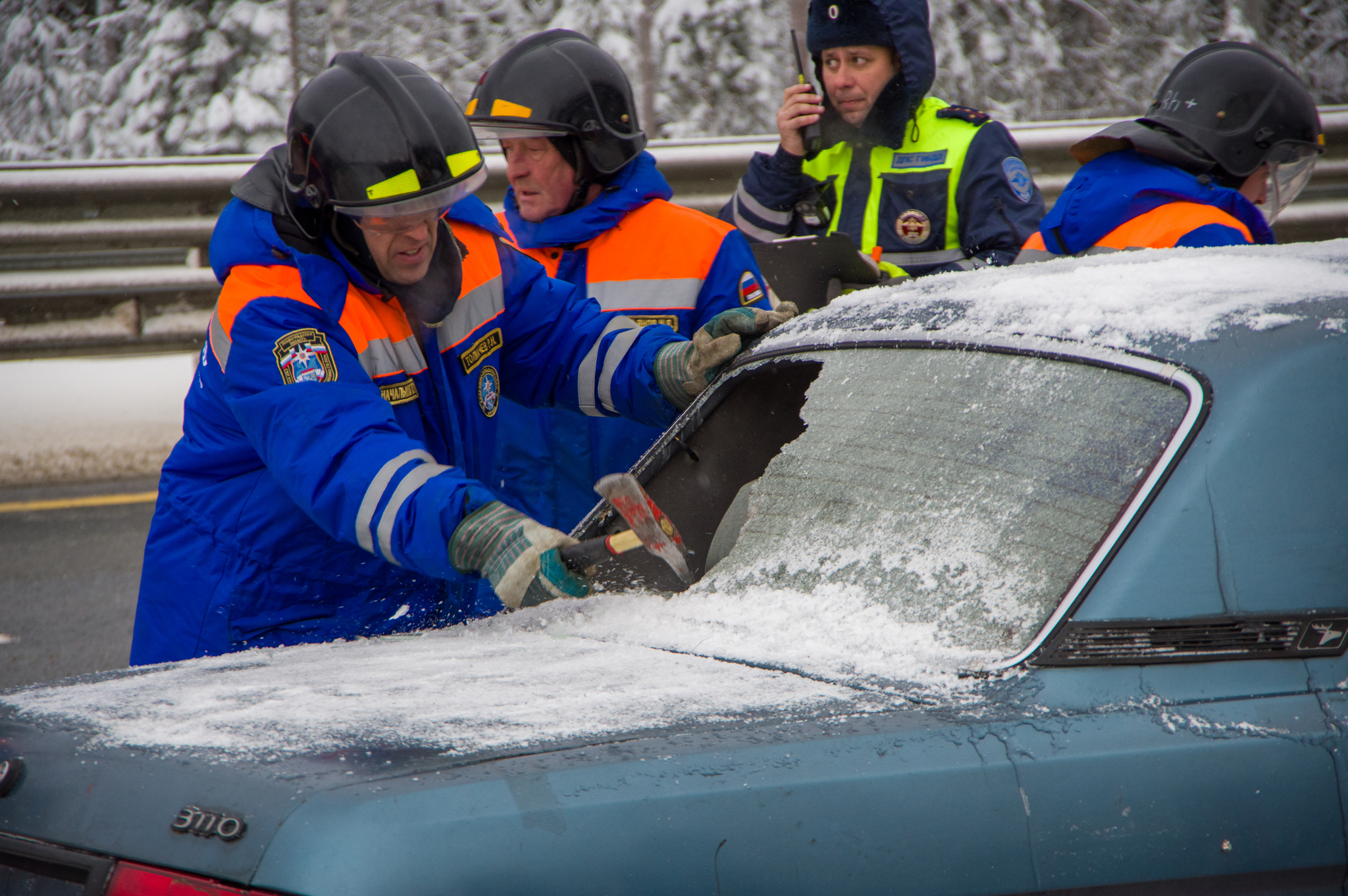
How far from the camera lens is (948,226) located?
360 cm

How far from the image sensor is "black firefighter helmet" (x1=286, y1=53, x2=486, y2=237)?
2.18 metres

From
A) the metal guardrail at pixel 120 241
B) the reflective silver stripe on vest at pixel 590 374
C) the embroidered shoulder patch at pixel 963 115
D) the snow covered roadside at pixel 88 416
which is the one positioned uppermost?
the embroidered shoulder patch at pixel 963 115

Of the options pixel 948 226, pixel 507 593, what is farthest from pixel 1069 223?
pixel 507 593

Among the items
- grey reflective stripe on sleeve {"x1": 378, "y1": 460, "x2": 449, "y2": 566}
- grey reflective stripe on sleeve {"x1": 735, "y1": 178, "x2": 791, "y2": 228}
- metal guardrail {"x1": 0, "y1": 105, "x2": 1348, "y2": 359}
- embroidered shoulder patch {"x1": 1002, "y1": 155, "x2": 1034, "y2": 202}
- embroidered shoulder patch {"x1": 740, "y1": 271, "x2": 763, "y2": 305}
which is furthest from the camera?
metal guardrail {"x1": 0, "y1": 105, "x2": 1348, "y2": 359}

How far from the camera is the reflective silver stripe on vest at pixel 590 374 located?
2.78 metres

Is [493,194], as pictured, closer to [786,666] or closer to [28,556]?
[28,556]

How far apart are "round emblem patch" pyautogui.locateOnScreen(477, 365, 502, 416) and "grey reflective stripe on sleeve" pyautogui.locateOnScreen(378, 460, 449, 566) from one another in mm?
589

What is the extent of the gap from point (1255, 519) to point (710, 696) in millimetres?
689

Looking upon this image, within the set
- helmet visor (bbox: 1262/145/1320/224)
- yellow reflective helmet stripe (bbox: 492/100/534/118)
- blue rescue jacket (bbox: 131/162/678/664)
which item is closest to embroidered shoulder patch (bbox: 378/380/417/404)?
blue rescue jacket (bbox: 131/162/678/664)

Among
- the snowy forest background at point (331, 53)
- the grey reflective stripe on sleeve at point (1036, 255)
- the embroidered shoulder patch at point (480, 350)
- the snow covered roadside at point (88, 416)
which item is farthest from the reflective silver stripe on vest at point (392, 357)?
the snowy forest background at point (331, 53)

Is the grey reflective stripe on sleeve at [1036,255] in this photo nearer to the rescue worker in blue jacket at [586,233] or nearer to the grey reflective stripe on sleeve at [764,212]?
the rescue worker in blue jacket at [586,233]

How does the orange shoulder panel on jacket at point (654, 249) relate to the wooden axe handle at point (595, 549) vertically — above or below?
above

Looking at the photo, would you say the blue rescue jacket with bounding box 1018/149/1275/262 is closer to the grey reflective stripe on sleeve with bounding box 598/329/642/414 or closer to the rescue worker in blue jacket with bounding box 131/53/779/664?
the rescue worker in blue jacket with bounding box 131/53/779/664

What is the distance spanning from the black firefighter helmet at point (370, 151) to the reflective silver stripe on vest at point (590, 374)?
589 mm
